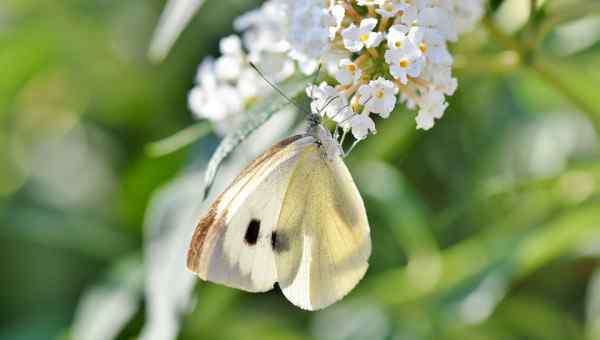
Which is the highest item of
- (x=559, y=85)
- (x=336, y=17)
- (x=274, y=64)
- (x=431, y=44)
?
(x=274, y=64)

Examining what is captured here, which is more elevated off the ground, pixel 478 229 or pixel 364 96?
pixel 364 96

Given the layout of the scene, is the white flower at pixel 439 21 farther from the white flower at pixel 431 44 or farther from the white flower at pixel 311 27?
the white flower at pixel 311 27

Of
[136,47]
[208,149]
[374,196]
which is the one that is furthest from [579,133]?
[136,47]

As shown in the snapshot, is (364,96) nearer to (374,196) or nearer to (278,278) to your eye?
(278,278)

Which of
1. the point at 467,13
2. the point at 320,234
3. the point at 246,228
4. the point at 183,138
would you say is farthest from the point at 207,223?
the point at 467,13

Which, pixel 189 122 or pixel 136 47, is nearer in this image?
pixel 189 122

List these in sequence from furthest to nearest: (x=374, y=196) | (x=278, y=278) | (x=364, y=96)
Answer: (x=374, y=196) → (x=278, y=278) → (x=364, y=96)

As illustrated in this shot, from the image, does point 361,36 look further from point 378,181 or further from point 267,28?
point 378,181

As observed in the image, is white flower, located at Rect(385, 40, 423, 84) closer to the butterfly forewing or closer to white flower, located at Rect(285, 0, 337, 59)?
white flower, located at Rect(285, 0, 337, 59)

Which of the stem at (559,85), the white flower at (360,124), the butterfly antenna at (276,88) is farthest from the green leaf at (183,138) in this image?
the stem at (559,85)
